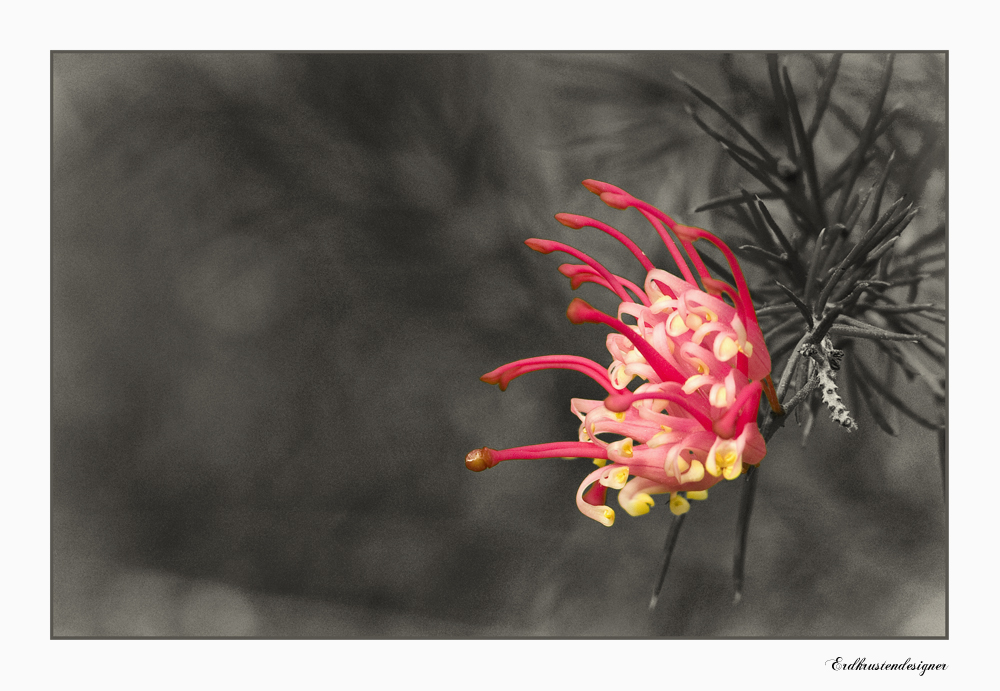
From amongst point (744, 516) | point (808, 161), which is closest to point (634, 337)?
point (744, 516)

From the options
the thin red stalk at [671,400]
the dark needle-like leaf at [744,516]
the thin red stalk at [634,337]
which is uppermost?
the thin red stalk at [634,337]

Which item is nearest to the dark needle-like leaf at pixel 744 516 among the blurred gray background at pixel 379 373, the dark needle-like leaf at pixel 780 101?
the blurred gray background at pixel 379 373

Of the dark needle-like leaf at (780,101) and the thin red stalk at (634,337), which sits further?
the dark needle-like leaf at (780,101)

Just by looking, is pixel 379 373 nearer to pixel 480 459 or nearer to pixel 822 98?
pixel 480 459

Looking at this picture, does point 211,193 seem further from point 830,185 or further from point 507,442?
point 830,185

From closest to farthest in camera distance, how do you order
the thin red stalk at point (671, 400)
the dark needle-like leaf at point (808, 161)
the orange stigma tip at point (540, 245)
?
the thin red stalk at point (671, 400), the orange stigma tip at point (540, 245), the dark needle-like leaf at point (808, 161)

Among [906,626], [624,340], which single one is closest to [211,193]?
[624,340]

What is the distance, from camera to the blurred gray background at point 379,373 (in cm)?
67

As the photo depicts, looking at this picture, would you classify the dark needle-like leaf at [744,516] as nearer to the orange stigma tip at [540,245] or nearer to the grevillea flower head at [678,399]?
the grevillea flower head at [678,399]

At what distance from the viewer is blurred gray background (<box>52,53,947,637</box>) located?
67 cm

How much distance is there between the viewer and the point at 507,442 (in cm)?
69

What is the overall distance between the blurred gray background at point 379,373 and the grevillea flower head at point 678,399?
0.27 metres

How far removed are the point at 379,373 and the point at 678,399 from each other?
1.32 feet
